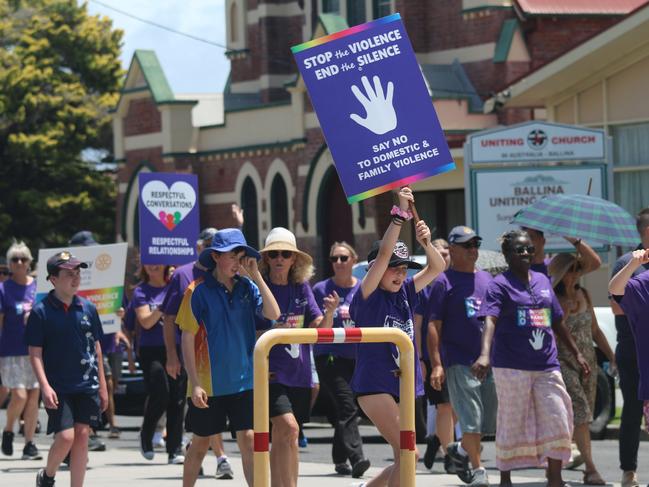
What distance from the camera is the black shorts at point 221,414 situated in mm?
10422

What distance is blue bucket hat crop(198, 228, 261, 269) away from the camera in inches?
408

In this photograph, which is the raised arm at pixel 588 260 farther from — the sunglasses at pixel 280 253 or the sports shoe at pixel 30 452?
the sports shoe at pixel 30 452

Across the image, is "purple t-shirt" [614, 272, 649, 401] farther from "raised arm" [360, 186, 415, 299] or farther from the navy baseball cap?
"raised arm" [360, 186, 415, 299]

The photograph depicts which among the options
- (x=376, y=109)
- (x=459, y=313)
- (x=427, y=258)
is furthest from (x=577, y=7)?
(x=376, y=109)

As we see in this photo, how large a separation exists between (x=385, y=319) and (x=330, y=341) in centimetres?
152

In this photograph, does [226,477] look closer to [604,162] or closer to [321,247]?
[604,162]

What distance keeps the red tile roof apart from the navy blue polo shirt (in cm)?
2265

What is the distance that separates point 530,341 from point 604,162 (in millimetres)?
9384

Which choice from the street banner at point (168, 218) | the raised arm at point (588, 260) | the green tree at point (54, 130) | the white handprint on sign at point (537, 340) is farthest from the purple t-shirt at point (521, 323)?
the green tree at point (54, 130)

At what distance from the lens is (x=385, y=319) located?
10.3m

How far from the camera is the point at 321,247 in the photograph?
35.1 m

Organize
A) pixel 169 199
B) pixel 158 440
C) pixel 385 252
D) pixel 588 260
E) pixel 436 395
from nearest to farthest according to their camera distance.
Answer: pixel 385 252 < pixel 588 260 < pixel 436 395 < pixel 158 440 < pixel 169 199

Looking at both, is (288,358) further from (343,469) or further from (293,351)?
(343,469)

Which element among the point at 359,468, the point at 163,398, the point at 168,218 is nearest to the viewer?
the point at 359,468
